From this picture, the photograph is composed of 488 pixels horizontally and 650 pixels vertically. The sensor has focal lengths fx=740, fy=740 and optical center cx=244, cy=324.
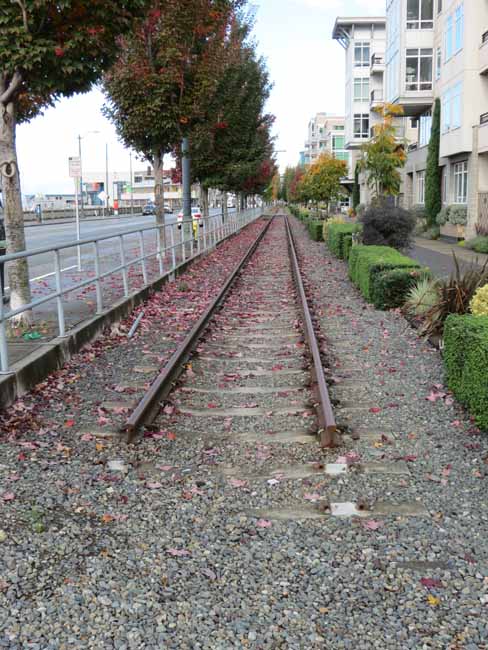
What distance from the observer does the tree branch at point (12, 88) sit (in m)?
9.52

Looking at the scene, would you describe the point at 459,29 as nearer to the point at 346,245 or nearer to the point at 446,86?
the point at 446,86

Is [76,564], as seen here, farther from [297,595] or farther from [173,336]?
[173,336]

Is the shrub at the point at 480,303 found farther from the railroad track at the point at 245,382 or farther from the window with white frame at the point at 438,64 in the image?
the window with white frame at the point at 438,64

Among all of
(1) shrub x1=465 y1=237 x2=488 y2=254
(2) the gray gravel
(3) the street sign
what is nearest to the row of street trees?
(3) the street sign

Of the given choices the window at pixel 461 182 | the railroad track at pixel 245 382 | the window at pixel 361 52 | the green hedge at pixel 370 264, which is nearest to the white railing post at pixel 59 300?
the railroad track at pixel 245 382

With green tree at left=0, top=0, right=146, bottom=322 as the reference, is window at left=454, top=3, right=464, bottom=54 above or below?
above

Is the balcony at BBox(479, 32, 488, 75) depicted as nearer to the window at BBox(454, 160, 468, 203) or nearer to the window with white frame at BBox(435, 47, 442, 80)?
the window at BBox(454, 160, 468, 203)

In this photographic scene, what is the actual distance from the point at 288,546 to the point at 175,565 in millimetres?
684

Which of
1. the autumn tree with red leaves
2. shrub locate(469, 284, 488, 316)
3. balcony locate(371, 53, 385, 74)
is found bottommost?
shrub locate(469, 284, 488, 316)

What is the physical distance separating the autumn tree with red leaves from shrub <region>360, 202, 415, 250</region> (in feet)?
18.5

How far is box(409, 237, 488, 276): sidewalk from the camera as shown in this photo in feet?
66.5

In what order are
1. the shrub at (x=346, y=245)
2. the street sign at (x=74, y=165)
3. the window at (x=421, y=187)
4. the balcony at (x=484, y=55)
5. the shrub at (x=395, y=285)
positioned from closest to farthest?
1. the shrub at (x=395, y=285)
2. the street sign at (x=74, y=165)
3. the shrub at (x=346, y=245)
4. the balcony at (x=484, y=55)
5. the window at (x=421, y=187)

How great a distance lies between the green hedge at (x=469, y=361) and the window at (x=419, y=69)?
38204 mm

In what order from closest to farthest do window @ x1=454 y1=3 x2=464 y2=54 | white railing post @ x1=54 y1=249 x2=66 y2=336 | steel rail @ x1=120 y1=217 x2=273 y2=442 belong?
steel rail @ x1=120 y1=217 x2=273 y2=442
white railing post @ x1=54 y1=249 x2=66 y2=336
window @ x1=454 y1=3 x2=464 y2=54
